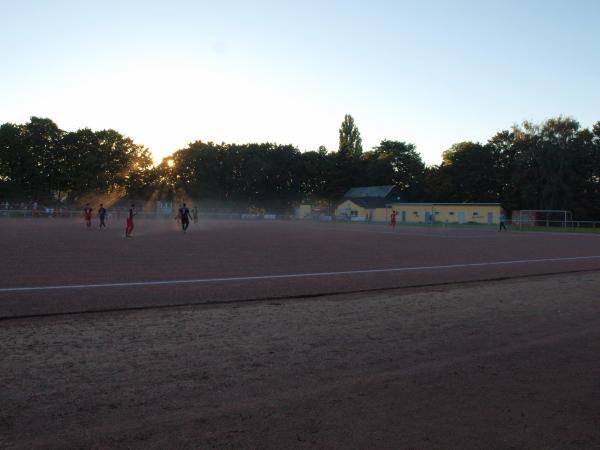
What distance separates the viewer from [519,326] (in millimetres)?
7016

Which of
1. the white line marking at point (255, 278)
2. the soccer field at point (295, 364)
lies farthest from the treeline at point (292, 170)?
the soccer field at point (295, 364)

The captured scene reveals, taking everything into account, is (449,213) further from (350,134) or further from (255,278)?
(255,278)

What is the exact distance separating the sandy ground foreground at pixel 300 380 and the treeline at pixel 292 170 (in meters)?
72.1

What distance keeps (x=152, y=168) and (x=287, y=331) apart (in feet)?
281

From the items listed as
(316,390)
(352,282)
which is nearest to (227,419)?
(316,390)

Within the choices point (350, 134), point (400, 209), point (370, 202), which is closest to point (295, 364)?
point (400, 209)

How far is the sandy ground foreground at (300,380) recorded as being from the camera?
3.58m

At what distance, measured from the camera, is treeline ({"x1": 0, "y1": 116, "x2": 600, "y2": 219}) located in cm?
7150

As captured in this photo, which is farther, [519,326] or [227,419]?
[519,326]

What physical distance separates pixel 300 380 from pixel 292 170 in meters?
89.9

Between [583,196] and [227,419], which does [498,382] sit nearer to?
[227,419]

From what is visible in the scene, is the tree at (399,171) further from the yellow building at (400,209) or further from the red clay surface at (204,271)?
the red clay surface at (204,271)

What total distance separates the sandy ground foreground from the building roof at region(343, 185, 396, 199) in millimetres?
84692

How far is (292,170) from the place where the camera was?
93812 millimetres
